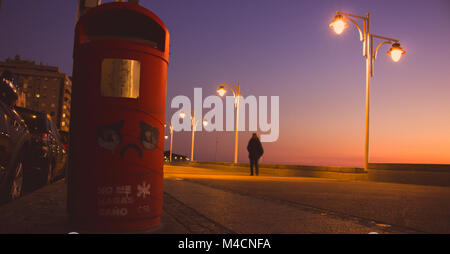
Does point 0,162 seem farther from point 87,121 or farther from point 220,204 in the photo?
point 220,204

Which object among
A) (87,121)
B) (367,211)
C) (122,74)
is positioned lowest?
(367,211)

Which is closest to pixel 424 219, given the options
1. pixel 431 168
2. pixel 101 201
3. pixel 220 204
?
pixel 220 204

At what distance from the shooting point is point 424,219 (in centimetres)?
491

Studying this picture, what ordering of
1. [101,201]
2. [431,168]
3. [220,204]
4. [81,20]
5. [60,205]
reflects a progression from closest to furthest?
[101,201] < [81,20] < [60,205] < [220,204] < [431,168]

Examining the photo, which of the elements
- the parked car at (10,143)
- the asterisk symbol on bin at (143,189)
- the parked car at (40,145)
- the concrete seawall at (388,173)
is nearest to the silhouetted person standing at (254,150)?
the concrete seawall at (388,173)

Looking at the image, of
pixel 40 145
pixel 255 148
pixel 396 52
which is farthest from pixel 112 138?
pixel 396 52

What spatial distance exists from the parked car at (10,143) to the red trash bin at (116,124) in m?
1.64

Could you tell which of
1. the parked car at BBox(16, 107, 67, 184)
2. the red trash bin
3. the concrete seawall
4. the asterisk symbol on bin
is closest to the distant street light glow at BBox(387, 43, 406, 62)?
the concrete seawall

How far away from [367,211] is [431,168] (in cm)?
1048

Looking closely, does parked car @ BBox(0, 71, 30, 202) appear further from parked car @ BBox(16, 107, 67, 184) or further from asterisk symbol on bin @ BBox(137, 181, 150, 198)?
asterisk symbol on bin @ BBox(137, 181, 150, 198)

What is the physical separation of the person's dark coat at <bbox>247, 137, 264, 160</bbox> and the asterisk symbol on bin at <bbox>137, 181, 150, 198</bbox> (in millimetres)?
14461

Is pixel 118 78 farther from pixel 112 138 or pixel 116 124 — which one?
pixel 112 138

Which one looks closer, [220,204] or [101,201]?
[101,201]

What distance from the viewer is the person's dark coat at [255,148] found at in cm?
1797
